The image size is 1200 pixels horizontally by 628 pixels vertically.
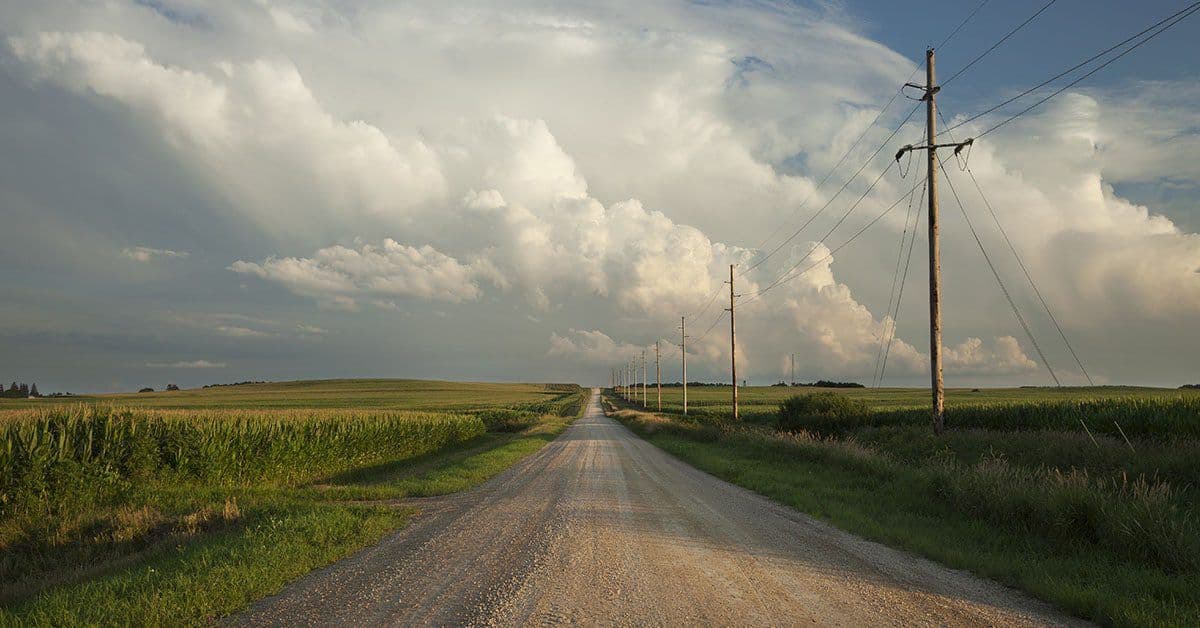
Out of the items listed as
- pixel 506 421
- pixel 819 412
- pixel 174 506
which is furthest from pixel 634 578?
pixel 506 421

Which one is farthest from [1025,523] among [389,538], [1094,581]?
[389,538]

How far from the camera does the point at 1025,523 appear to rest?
10.5m

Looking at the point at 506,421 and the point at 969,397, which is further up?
the point at 969,397

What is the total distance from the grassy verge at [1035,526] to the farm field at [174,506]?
8.04 meters

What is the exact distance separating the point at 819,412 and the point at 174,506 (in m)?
30.0

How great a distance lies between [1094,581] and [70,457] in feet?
61.9

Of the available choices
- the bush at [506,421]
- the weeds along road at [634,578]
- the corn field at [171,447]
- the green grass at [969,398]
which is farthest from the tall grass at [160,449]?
the bush at [506,421]

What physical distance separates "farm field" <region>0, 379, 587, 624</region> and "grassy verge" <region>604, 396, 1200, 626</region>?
8036 millimetres

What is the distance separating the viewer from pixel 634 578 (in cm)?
734

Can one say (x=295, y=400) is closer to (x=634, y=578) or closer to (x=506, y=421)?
(x=506, y=421)

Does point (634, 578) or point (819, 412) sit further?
point (819, 412)

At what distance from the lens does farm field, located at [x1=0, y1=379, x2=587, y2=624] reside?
702 cm

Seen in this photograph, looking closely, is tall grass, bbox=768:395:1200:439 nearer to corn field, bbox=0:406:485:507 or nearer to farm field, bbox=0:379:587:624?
farm field, bbox=0:379:587:624

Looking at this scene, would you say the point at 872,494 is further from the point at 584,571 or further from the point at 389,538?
the point at 389,538
